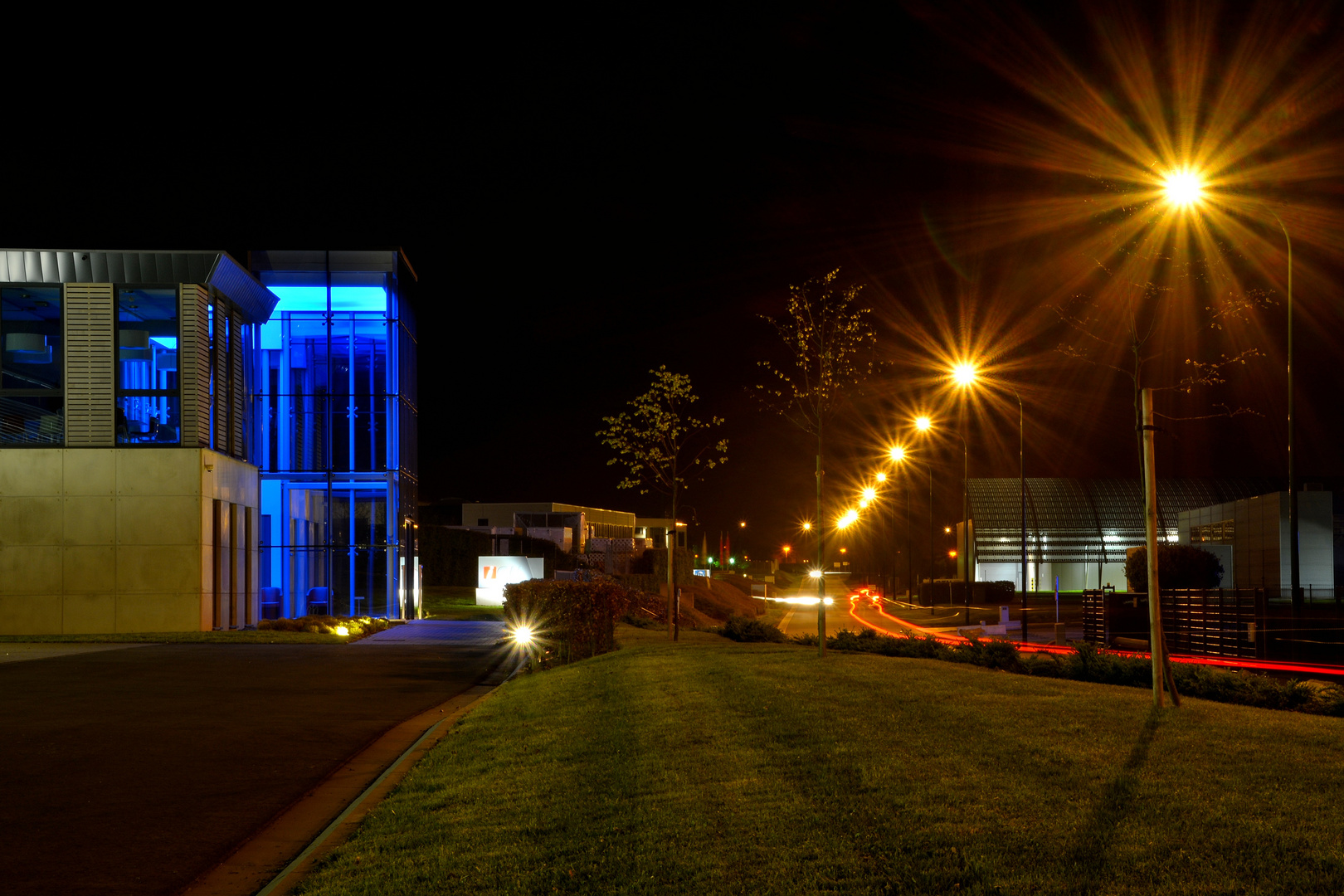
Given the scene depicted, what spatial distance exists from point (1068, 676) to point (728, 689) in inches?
174

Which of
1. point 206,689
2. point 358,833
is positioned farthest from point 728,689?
point 206,689

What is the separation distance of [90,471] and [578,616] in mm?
17831

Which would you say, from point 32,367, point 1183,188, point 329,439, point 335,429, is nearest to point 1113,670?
point 1183,188

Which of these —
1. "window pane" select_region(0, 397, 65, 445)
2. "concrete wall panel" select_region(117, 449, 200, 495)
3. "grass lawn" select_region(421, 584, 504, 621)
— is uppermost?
"window pane" select_region(0, 397, 65, 445)

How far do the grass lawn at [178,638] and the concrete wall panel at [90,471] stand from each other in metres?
3.98

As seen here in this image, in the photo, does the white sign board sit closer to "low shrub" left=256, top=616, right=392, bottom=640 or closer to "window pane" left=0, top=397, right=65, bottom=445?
"low shrub" left=256, top=616, right=392, bottom=640

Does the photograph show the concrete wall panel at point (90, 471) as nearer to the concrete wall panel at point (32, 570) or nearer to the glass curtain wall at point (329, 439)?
the concrete wall panel at point (32, 570)

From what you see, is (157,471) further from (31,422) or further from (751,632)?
(751,632)

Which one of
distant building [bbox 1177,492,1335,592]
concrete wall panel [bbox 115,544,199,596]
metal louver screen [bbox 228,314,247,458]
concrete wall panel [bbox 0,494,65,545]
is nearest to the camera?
concrete wall panel [bbox 0,494,65,545]

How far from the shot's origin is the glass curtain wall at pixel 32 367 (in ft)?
104

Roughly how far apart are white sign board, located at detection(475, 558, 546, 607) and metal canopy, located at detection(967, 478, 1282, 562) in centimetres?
4546

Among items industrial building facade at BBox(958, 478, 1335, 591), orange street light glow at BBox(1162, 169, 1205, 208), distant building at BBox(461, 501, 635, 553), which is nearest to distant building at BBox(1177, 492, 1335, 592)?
industrial building facade at BBox(958, 478, 1335, 591)

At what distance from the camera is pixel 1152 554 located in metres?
10.7

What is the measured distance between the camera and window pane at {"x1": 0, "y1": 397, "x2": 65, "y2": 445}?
104 ft
